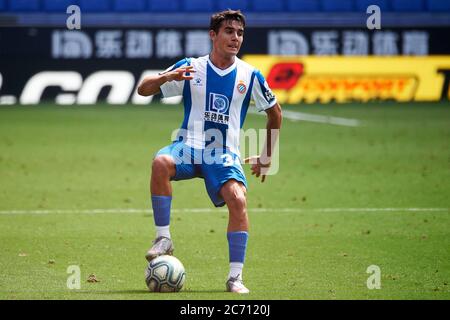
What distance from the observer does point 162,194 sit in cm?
791

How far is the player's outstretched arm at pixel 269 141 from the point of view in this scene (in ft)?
27.4

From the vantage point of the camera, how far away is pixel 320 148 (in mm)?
19203

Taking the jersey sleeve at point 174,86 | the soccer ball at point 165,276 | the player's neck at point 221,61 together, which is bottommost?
the soccer ball at point 165,276

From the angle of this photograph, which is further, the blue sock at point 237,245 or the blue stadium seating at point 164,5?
the blue stadium seating at point 164,5

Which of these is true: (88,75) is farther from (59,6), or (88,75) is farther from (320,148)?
(320,148)

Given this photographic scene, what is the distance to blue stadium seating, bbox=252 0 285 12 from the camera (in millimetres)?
32188

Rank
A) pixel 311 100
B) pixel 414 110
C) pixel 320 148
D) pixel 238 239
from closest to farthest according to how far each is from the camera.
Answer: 1. pixel 238 239
2. pixel 320 148
3. pixel 414 110
4. pixel 311 100

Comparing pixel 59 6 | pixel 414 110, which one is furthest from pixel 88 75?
pixel 414 110

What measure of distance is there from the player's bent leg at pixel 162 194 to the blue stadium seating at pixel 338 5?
24.5m

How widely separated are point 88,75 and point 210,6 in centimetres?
623

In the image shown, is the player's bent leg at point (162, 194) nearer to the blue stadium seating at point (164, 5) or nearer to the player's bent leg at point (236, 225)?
the player's bent leg at point (236, 225)

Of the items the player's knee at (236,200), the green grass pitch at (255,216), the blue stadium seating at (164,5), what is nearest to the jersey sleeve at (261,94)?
the player's knee at (236,200)

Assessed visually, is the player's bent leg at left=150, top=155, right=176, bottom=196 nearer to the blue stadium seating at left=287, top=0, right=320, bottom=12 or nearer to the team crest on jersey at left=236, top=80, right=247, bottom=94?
the team crest on jersey at left=236, top=80, right=247, bottom=94

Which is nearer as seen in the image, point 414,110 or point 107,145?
point 107,145
